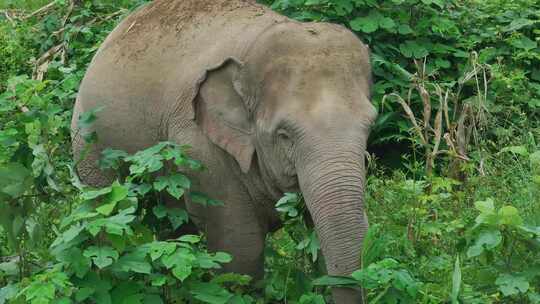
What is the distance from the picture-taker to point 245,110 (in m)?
5.65

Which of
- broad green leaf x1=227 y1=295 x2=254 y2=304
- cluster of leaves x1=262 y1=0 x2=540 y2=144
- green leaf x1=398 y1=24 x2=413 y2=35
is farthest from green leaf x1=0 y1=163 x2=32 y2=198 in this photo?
green leaf x1=398 y1=24 x2=413 y2=35

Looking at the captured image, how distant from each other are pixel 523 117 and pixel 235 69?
284cm

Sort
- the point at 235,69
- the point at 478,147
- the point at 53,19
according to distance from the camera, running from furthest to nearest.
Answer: the point at 53,19, the point at 478,147, the point at 235,69

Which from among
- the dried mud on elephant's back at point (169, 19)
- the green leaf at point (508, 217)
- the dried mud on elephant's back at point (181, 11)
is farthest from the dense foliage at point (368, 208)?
the dried mud on elephant's back at point (181, 11)

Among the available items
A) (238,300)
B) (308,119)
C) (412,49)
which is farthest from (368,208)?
(412,49)

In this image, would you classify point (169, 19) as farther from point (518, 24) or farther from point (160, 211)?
point (518, 24)

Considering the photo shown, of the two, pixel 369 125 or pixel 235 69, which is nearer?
pixel 369 125

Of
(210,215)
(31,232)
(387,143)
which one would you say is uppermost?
(31,232)

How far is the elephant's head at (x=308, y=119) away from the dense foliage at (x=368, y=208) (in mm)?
172

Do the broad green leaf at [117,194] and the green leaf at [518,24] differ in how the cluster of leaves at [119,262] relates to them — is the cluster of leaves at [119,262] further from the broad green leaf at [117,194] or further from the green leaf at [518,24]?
the green leaf at [518,24]

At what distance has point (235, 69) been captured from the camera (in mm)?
5645

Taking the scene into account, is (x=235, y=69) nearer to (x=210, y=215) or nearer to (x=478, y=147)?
(x=210, y=215)

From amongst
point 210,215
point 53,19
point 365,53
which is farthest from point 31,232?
point 53,19

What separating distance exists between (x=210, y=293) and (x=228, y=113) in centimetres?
97
